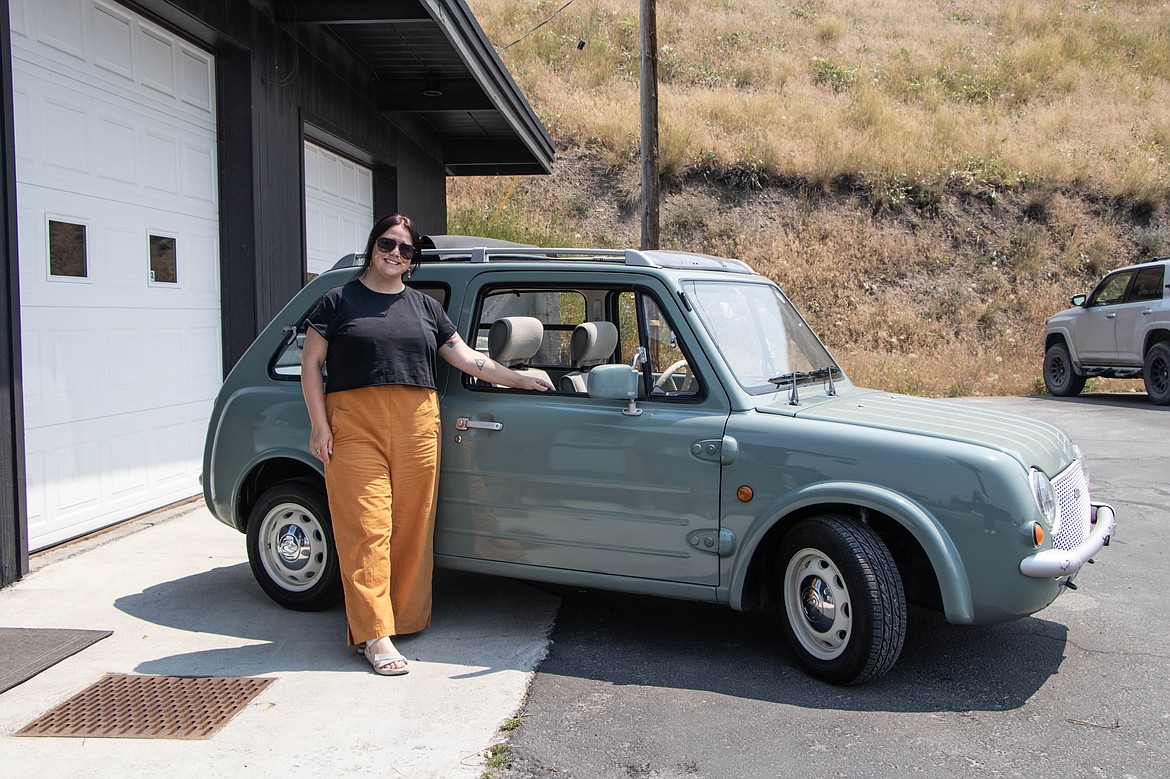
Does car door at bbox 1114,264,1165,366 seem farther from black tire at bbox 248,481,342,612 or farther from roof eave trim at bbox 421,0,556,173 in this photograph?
black tire at bbox 248,481,342,612

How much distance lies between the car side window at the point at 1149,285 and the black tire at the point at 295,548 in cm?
1336

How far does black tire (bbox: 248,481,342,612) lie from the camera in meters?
5.27

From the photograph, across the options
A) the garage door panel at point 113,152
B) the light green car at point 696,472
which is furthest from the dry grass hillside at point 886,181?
the light green car at point 696,472

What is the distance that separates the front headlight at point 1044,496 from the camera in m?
4.11

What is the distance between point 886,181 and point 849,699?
2247cm

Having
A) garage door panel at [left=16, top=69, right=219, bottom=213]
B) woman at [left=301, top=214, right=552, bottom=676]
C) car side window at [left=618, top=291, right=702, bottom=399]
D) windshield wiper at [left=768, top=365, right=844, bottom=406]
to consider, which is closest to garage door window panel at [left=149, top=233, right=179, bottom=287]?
garage door panel at [left=16, top=69, right=219, bottom=213]

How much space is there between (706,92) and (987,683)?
26110 millimetres

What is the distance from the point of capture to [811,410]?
4.70m

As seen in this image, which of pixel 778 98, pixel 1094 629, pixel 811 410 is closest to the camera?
pixel 811 410

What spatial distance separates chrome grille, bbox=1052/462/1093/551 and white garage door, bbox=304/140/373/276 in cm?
687

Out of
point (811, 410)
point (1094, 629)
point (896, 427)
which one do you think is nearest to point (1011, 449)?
point (896, 427)

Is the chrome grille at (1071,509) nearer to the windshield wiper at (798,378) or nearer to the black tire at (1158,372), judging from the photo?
the windshield wiper at (798,378)

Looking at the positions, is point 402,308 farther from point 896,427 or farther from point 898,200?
point 898,200

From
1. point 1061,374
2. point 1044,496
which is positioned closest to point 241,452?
point 1044,496
